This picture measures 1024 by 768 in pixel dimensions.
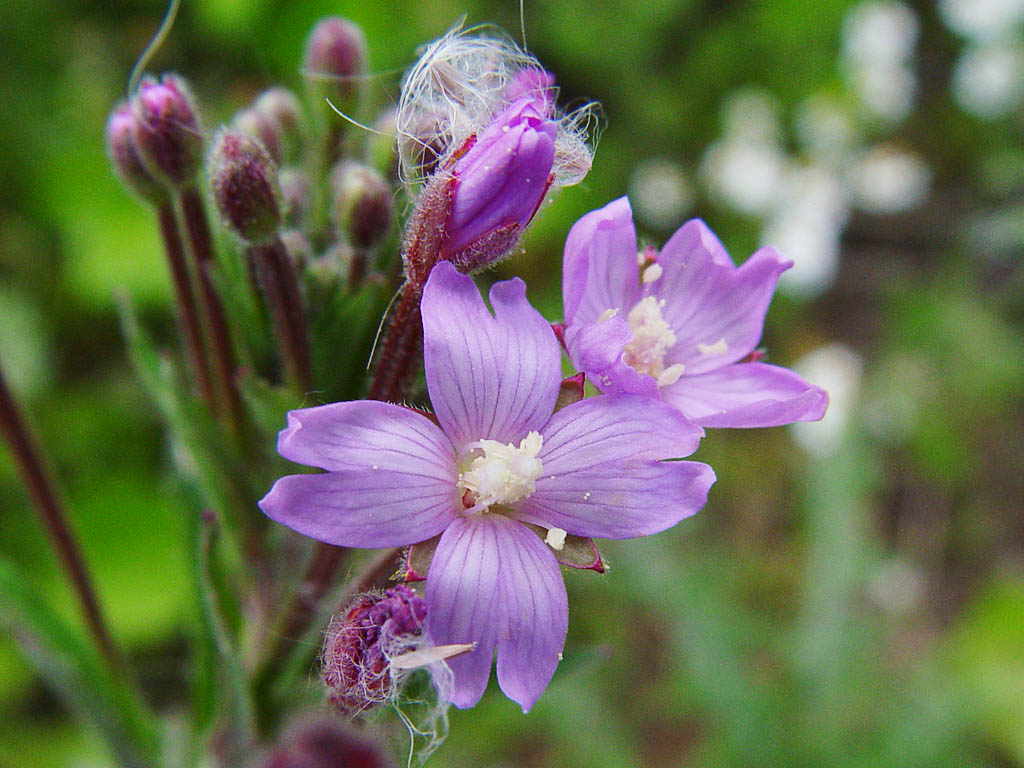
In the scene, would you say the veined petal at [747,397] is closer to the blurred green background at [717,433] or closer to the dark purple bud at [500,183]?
the dark purple bud at [500,183]

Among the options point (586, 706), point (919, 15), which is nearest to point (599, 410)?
point (586, 706)

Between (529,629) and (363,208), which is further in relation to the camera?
(363,208)

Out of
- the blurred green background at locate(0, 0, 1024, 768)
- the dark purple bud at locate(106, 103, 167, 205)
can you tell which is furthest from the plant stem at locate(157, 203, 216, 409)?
the blurred green background at locate(0, 0, 1024, 768)

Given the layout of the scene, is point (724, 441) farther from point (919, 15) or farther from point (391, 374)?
point (391, 374)

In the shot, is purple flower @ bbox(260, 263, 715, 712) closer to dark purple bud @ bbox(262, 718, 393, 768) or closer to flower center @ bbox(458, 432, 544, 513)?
flower center @ bbox(458, 432, 544, 513)

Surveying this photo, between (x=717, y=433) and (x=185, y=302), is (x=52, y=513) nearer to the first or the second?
(x=185, y=302)

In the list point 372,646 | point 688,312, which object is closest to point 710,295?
point 688,312

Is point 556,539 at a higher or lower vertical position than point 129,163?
lower
